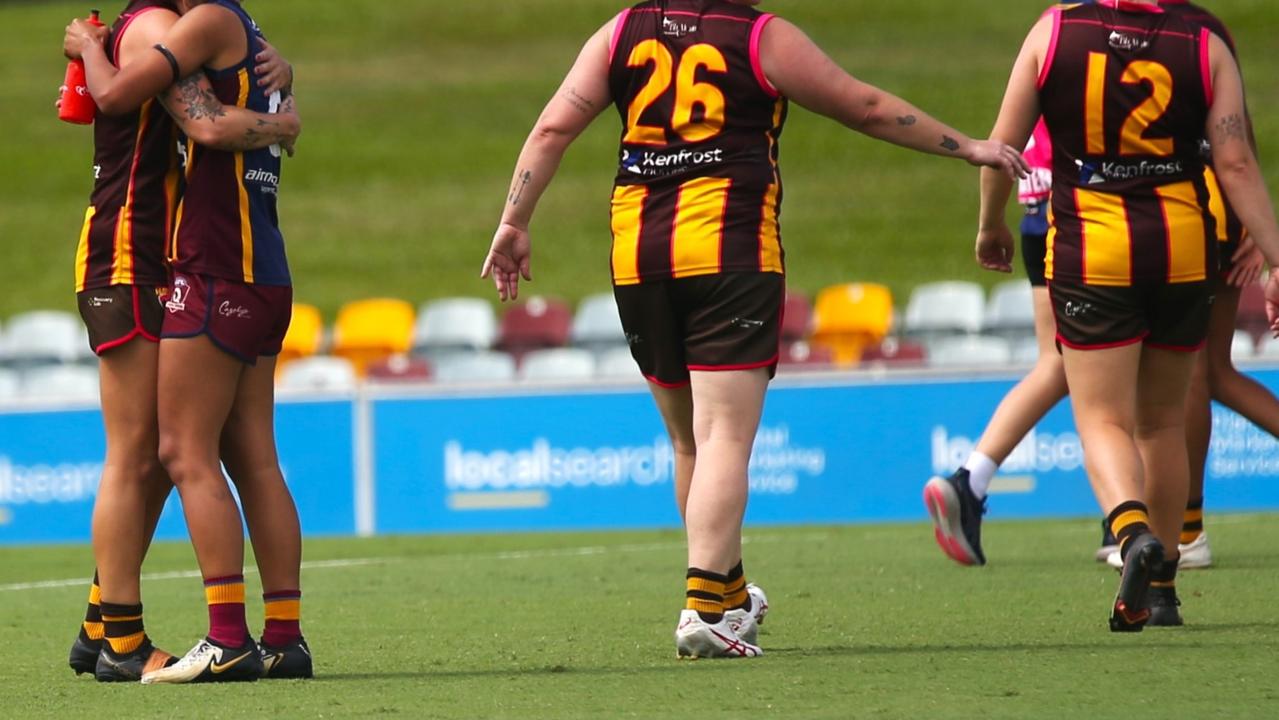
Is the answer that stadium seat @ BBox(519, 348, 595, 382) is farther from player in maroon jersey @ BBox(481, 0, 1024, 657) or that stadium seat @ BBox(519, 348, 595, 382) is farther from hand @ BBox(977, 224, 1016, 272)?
player in maroon jersey @ BBox(481, 0, 1024, 657)

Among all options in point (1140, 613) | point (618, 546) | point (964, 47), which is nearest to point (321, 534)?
point (618, 546)

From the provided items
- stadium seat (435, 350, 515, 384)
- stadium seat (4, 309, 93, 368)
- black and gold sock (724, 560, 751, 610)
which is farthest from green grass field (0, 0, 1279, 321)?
black and gold sock (724, 560, 751, 610)

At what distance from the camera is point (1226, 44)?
18.6 ft

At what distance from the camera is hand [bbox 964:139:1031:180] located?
17.1 ft

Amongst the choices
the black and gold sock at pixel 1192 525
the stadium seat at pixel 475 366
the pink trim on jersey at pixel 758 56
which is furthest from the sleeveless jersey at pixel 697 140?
the stadium seat at pixel 475 366

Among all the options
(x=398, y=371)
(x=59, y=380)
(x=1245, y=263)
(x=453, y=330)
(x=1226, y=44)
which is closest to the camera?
(x=1226, y=44)

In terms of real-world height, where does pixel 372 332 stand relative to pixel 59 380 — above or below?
above

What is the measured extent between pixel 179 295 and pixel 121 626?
33.2 inches

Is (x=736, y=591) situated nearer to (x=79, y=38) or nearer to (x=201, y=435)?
(x=201, y=435)

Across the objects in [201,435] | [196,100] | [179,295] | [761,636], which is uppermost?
[196,100]

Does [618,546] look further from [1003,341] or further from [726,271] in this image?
[1003,341]

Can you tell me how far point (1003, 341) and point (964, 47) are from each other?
1838cm

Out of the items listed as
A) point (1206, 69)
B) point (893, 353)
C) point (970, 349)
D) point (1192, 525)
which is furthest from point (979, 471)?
point (970, 349)

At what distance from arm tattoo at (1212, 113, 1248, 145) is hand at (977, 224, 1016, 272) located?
0.63 metres
